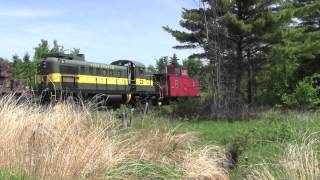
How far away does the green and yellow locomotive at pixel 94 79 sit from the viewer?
2672 cm

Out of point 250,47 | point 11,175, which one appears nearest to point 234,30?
point 250,47

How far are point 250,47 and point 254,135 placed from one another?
36.7ft

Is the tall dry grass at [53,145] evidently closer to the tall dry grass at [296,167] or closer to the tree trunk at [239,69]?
the tall dry grass at [296,167]

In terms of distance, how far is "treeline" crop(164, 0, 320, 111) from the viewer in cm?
2419

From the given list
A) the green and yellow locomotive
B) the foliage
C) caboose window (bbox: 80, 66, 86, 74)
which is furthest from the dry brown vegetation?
caboose window (bbox: 80, 66, 86, 74)

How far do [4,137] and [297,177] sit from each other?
191 inches

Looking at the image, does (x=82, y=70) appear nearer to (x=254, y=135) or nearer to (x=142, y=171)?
(x=254, y=135)

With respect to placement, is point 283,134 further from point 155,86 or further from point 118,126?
point 155,86

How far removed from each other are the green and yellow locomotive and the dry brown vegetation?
1070 cm

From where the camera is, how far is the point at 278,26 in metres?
24.5

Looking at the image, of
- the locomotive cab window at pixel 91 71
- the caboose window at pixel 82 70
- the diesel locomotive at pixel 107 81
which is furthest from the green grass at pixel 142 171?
the locomotive cab window at pixel 91 71

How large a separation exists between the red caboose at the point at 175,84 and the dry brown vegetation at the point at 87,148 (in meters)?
25.3

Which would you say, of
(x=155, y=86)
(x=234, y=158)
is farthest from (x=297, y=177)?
(x=155, y=86)

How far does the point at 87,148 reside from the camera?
29.7 ft
